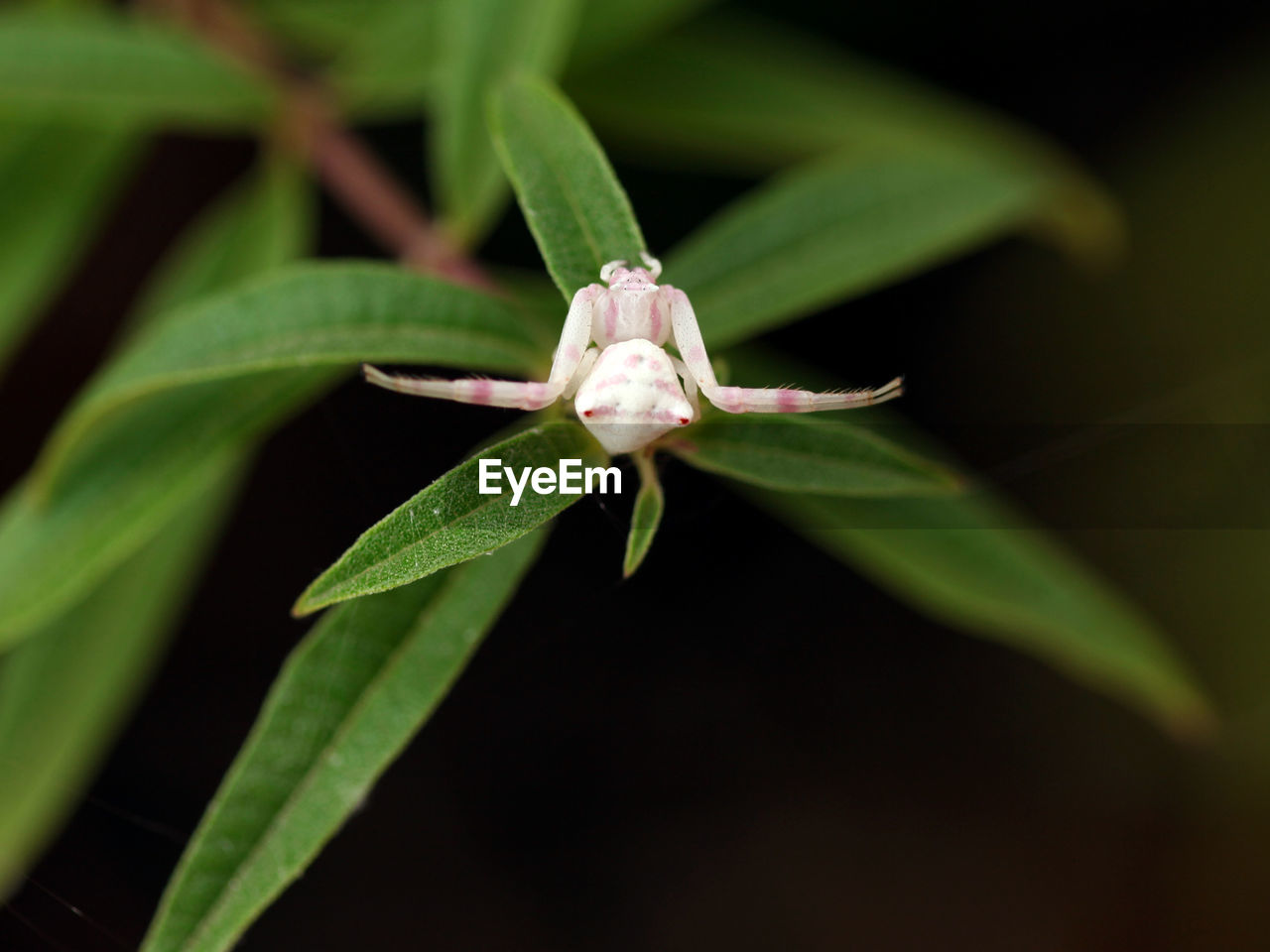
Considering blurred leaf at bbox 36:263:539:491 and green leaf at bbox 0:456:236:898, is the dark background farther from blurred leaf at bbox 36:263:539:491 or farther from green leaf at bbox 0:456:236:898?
blurred leaf at bbox 36:263:539:491

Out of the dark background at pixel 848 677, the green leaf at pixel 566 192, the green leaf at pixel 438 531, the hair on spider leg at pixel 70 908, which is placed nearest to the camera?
the green leaf at pixel 438 531

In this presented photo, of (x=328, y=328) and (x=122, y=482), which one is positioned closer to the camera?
(x=328, y=328)

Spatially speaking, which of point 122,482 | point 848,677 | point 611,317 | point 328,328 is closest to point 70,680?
point 122,482

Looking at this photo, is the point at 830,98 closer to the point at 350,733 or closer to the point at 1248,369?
the point at 1248,369

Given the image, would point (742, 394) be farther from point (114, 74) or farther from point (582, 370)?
point (114, 74)

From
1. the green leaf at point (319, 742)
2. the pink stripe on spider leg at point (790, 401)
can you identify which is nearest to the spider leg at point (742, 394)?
the pink stripe on spider leg at point (790, 401)

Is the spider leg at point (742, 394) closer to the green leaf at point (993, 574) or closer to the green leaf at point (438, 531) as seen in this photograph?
the green leaf at point (438, 531)
